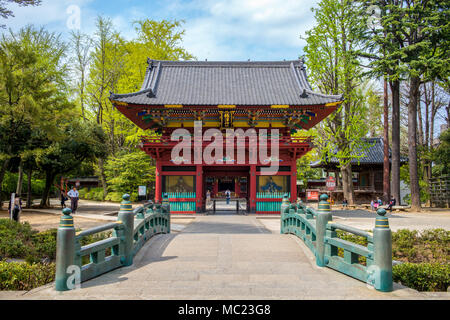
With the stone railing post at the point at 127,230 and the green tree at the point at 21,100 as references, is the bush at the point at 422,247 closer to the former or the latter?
the stone railing post at the point at 127,230

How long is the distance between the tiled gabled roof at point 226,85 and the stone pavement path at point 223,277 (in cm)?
1368

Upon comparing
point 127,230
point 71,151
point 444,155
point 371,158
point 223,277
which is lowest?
point 223,277

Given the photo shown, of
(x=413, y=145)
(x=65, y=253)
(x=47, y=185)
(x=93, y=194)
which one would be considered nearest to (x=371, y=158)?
(x=413, y=145)

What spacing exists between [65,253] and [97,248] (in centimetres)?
79

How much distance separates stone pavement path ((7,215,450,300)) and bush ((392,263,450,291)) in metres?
2.01

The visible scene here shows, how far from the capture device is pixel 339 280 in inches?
238

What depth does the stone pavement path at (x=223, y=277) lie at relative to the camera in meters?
5.20

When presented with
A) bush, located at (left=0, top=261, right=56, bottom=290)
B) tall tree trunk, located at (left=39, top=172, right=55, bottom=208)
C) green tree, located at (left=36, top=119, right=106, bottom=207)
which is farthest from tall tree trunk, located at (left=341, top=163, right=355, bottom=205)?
bush, located at (left=0, top=261, right=56, bottom=290)

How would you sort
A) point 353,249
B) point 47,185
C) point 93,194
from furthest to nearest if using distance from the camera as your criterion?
point 93,194, point 47,185, point 353,249

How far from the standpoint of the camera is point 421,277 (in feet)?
24.7

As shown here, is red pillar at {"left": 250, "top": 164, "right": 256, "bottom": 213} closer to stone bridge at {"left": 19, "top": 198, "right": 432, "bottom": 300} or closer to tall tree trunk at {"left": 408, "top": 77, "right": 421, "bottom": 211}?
stone bridge at {"left": 19, "top": 198, "right": 432, "bottom": 300}

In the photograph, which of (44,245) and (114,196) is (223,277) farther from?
(114,196)

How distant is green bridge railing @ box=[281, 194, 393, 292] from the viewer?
534cm

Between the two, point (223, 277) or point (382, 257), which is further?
point (223, 277)
